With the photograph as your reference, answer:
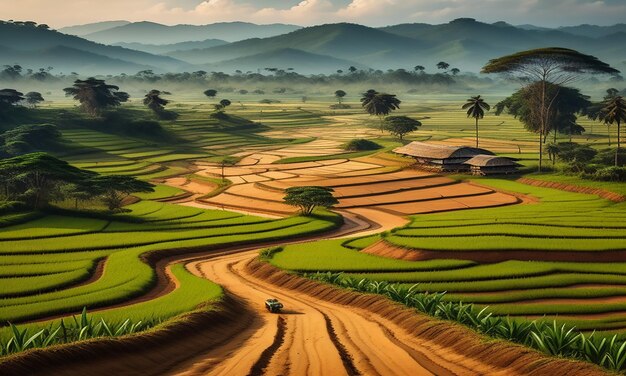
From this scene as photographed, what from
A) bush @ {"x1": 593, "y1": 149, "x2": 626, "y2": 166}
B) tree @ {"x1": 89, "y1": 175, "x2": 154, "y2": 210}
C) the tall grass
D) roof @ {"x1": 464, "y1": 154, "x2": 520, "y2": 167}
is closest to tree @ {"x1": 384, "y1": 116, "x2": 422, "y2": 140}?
roof @ {"x1": 464, "y1": 154, "x2": 520, "y2": 167}

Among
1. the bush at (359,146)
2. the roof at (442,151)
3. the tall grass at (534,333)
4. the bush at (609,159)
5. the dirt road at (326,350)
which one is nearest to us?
the tall grass at (534,333)

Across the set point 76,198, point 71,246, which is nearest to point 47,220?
point 76,198

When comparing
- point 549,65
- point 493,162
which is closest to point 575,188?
point 493,162

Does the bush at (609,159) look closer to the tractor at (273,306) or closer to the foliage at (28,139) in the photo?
the tractor at (273,306)

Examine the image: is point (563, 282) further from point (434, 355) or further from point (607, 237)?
point (434, 355)

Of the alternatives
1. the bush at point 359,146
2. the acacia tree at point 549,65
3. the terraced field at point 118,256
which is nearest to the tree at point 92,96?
the bush at point 359,146

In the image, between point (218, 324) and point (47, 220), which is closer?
point (218, 324)

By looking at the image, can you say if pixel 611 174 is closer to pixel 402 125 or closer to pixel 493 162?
pixel 493 162
